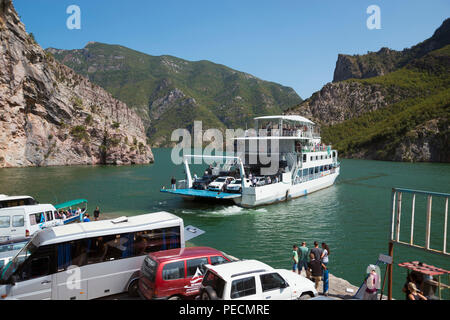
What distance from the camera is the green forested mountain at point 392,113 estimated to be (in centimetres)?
10344

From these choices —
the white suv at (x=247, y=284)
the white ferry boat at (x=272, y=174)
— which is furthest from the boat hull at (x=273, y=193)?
the white suv at (x=247, y=284)

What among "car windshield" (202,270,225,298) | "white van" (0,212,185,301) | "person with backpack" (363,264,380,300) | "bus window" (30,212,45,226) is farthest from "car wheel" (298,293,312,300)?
"bus window" (30,212,45,226)

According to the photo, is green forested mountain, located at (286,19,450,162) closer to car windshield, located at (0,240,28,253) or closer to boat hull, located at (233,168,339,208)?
boat hull, located at (233,168,339,208)

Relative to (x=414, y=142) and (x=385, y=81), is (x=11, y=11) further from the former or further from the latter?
(x=385, y=81)

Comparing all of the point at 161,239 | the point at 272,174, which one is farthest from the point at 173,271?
the point at 272,174

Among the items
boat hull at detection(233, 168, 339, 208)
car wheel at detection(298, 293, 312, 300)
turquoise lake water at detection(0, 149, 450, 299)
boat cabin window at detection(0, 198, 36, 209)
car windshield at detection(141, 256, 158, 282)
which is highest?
car windshield at detection(141, 256, 158, 282)

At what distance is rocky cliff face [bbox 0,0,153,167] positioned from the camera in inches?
2694

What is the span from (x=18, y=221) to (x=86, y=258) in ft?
32.4

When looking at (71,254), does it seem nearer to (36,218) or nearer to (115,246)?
(115,246)

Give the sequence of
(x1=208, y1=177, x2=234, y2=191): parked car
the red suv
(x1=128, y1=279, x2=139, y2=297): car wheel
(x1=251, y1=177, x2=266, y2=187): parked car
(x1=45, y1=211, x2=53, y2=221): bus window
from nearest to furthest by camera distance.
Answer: the red suv < (x1=128, y1=279, x2=139, y2=297): car wheel < (x1=45, y1=211, x2=53, y2=221): bus window < (x1=208, y1=177, x2=234, y2=191): parked car < (x1=251, y1=177, x2=266, y2=187): parked car

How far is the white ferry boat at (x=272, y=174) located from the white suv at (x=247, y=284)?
18139 millimetres

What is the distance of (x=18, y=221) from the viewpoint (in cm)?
1583

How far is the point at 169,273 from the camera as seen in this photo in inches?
322

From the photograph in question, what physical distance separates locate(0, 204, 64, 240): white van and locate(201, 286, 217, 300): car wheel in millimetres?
13188
